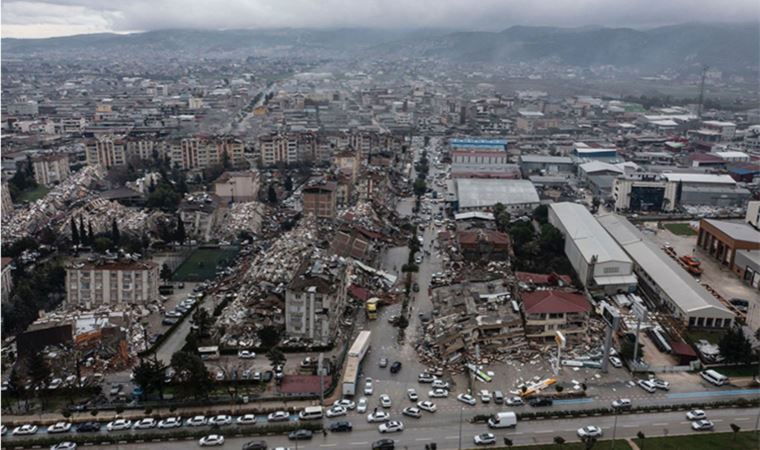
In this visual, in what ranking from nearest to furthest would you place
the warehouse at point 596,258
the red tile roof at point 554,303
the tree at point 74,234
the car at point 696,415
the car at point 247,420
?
the car at point 247,420 → the car at point 696,415 → the red tile roof at point 554,303 → the warehouse at point 596,258 → the tree at point 74,234

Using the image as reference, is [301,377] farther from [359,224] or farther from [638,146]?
[638,146]

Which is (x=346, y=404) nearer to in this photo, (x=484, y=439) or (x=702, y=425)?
(x=484, y=439)

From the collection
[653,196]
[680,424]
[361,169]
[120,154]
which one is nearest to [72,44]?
[120,154]

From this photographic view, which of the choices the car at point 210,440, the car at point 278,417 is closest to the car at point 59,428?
the car at point 210,440

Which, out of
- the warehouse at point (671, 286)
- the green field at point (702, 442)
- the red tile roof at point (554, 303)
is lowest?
the green field at point (702, 442)

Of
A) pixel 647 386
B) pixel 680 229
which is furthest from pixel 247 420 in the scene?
pixel 680 229

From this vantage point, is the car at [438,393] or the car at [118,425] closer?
the car at [118,425]

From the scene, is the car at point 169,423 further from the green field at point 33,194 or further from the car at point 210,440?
the green field at point 33,194
